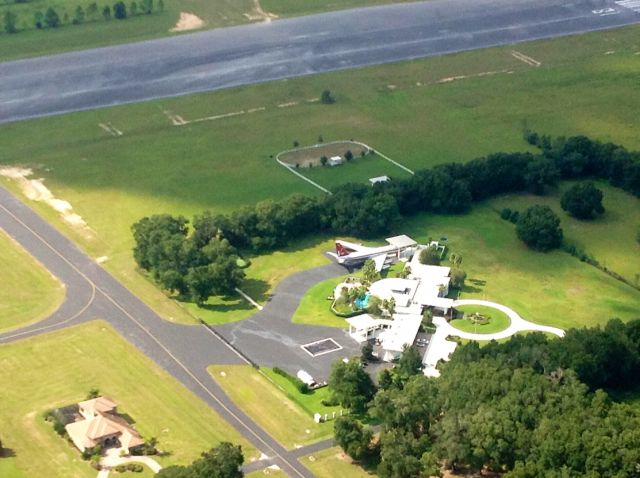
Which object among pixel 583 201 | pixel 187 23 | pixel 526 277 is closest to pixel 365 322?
pixel 526 277

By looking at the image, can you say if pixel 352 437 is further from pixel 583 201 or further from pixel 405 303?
→ pixel 583 201

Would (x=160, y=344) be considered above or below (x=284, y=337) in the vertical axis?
below

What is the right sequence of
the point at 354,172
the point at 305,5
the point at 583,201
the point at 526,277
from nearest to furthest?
1. the point at 526,277
2. the point at 583,201
3. the point at 354,172
4. the point at 305,5

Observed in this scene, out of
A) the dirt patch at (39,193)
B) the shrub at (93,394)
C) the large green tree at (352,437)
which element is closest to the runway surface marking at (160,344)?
the large green tree at (352,437)

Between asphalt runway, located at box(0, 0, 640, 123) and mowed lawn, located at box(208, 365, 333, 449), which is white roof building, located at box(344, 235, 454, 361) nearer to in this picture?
mowed lawn, located at box(208, 365, 333, 449)

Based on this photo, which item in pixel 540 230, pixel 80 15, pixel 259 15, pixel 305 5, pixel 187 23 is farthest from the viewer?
pixel 305 5

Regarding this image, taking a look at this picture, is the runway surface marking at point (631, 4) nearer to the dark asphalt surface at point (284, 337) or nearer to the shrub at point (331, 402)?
the dark asphalt surface at point (284, 337)

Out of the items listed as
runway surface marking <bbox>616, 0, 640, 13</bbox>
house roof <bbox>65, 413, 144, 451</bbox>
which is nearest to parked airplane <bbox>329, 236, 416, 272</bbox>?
house roof <bbox>65, 413, 144, 451</bbox>

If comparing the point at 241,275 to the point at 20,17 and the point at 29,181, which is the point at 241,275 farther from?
the point at 20,17
